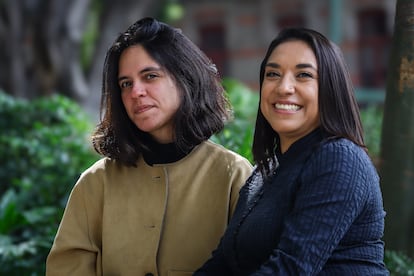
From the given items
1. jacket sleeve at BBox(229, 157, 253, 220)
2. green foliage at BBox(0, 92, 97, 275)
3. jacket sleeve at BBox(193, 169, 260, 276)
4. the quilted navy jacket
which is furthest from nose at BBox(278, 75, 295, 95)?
green foliage at BBox(0, 92, 97, 275)

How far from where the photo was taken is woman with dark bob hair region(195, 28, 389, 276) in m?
2.24

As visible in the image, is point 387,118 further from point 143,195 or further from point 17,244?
point 17,244

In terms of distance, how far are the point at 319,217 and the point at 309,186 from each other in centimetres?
10

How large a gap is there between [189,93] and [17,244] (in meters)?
2.34

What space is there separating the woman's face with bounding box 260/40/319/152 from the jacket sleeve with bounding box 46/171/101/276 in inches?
33.8

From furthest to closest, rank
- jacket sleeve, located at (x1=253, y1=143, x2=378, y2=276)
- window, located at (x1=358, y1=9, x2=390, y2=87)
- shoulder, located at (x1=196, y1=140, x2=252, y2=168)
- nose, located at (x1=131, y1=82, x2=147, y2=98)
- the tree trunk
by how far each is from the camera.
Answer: window, located at (x1=358, y1=9, x2=390, y2=87) < the tree trunk < shoulder, located at (x1=196, y1=140, x2=252, y2=168) < nose, located at (x1=131, y1=82, x2=147, y2=98) < jacket sleeve, located at (x1=253, y1=143, x2=378, y2=276)

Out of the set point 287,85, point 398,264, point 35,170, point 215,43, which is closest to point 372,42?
point 215,43

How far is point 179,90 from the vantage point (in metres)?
2.97

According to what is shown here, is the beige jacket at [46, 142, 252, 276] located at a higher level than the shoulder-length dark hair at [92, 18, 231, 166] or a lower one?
lower

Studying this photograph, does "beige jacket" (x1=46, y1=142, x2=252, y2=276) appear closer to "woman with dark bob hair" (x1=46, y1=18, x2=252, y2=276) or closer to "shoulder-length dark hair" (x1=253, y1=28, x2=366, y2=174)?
"woman with dark bob hair" (x1=46, y1=18, x2=252, y2=276)

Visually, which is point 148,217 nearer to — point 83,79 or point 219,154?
point 219,154

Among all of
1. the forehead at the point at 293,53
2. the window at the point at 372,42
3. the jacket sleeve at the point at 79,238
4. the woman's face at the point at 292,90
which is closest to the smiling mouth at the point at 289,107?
the woman's face at the point at 292,90

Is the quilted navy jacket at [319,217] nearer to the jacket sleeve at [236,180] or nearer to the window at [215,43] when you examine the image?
the jacket sleeve at [236,180]

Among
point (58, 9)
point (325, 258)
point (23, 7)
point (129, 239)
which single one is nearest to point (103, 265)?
point (129, 239)
